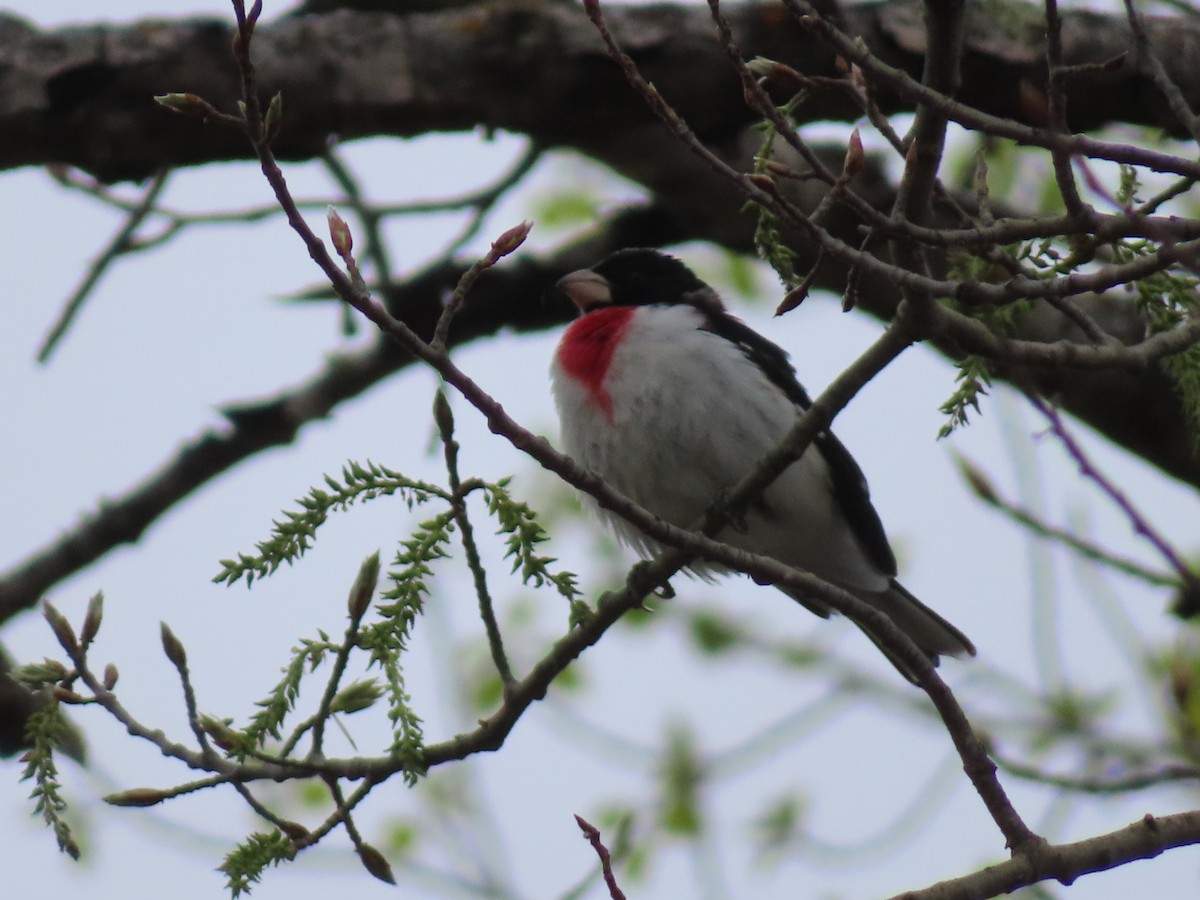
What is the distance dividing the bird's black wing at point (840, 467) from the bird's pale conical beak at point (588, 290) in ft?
1.61

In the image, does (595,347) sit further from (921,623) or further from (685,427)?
(921,623)

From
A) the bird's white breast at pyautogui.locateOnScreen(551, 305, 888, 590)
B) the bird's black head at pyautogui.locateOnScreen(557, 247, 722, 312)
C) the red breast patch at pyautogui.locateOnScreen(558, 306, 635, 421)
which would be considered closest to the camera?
the bird's white breast at pyautogui.locateOnScreen(551, 305, 888, 590)

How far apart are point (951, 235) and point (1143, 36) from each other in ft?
1.64

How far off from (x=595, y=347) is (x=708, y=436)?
57cm

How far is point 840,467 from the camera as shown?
5.14 meters

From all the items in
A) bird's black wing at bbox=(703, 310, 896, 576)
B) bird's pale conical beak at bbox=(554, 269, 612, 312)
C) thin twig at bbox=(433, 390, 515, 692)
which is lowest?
thin twig at bbox=(433, 390, 515, 692)

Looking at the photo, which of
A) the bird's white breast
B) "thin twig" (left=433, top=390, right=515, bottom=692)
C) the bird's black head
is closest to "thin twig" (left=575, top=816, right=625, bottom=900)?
"thin twig" (left=433, top=390, right=515, bottom=692)

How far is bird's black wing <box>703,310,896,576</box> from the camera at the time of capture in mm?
5117

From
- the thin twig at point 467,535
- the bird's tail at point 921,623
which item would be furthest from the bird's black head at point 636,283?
the thin twig at point 467,535

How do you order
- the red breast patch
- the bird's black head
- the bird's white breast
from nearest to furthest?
1. the bird's white breast
2. the red breast patch
3. the bird's black head

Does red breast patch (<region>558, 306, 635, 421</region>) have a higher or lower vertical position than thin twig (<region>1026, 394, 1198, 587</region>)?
higher

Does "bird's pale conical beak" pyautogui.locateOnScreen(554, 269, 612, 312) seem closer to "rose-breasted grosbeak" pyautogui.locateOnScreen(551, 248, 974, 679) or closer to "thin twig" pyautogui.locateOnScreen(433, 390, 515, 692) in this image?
"rose-breasted grosbeak" pyautogui.locateOnScreen(551, 248, 974, 679)

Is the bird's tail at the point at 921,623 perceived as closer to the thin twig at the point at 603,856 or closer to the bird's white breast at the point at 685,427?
the bird's white breast at the point at 685,427

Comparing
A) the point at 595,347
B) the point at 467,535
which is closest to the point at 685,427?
the point at 595,347
